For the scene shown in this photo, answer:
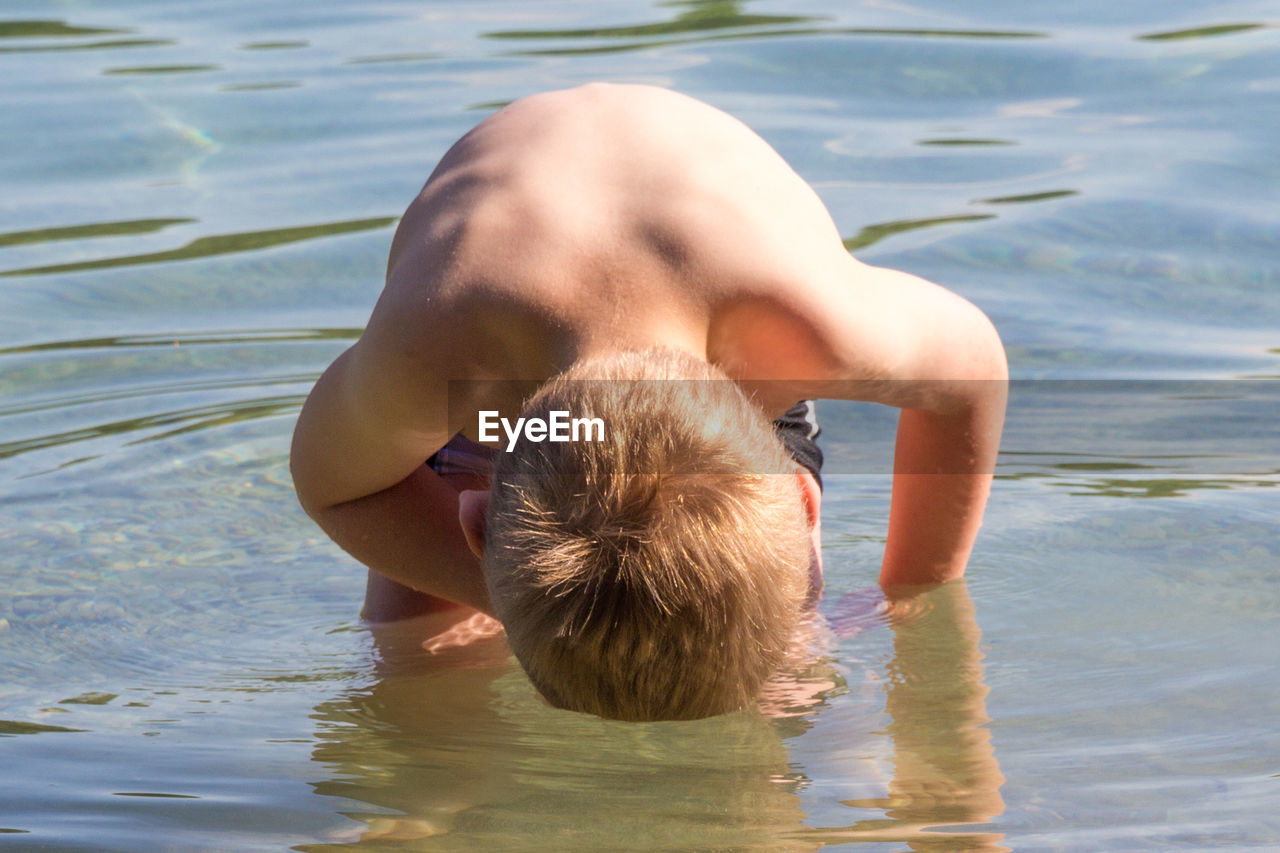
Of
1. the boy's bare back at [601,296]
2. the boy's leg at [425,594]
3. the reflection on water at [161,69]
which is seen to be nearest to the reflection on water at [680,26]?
the reflection on water at [161,69]

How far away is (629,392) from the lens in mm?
1919

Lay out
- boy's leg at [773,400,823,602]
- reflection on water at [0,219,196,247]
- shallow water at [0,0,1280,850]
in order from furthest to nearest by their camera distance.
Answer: reflection on water at [0,219,196,247]
boy's leg at [773,400,823,602]
shallow water at [0,0,1280,850]

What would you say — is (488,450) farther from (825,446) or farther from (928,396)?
(825,446)

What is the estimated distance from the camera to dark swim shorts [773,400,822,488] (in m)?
2.80

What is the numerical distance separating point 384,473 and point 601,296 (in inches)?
23.1

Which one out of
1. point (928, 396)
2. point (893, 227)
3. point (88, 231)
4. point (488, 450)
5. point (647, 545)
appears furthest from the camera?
point (88, 231)

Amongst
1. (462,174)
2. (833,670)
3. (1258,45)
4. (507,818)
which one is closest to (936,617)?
(833,670)

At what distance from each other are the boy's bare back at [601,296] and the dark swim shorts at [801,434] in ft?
0.87

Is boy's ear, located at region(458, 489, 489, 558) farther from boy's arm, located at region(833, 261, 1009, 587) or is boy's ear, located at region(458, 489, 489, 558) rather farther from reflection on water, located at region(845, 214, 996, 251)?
reflection on water, located at region(845, 214, 996, 251)

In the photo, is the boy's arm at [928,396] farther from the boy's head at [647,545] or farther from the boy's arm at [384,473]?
the boy's arm at [384,473]

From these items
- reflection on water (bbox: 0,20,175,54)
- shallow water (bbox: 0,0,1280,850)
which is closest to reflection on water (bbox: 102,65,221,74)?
shallow water (bbox: 0,0,1280,850)

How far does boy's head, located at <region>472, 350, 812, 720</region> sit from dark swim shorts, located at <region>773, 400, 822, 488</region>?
788 mm

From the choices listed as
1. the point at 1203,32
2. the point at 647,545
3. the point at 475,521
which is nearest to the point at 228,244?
the point at 475,521

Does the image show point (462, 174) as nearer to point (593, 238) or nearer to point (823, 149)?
point (593, 238)
